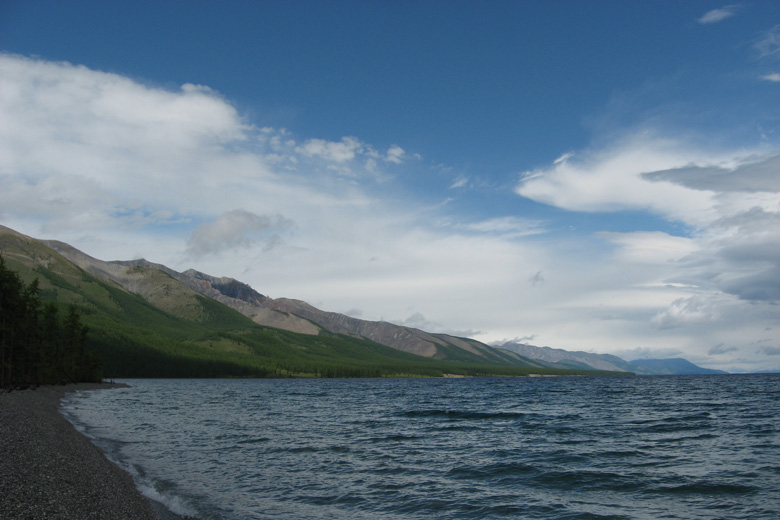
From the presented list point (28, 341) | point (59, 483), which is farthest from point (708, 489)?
point (28, 341)

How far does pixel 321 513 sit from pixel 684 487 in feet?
69.9

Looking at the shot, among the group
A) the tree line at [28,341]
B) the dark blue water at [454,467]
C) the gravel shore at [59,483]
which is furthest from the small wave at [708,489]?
the tree line at [28,341]

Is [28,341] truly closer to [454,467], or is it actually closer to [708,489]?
[454,467]

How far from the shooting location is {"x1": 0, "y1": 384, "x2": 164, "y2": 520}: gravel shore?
18781 mm

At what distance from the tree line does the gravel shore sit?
176 feet

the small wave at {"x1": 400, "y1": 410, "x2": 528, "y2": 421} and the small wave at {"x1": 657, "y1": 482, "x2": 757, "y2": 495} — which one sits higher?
the small wave at {"x1": 657, "y1": 482, "x2": 757, "y2": 495}

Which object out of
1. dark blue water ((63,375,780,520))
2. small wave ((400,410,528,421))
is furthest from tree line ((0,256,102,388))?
small wave ((400,410,528,421))

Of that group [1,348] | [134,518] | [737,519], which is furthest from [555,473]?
[1,348]

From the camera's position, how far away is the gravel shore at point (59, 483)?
1878 centimetres

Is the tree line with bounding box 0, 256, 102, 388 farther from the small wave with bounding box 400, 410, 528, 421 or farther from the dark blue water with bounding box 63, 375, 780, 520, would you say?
the small wave with bounding box 400, 410, 528, 421

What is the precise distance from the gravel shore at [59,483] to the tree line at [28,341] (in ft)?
176

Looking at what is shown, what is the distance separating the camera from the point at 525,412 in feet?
261

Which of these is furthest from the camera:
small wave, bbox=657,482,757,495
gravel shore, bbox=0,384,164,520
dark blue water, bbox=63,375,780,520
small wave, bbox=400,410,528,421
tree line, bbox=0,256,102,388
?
tree line, bbox=0,256,102,388

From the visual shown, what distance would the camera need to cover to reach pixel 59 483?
74.8 ft
